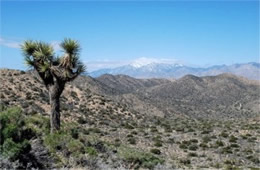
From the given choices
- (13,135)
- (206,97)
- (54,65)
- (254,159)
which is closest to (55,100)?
(54,65)

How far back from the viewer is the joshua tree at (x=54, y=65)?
16.0 m

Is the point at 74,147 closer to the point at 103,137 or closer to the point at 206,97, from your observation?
the point at 103,137

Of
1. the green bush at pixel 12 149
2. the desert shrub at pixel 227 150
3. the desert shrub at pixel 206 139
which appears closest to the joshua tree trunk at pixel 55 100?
the green bush at pixel 12 149

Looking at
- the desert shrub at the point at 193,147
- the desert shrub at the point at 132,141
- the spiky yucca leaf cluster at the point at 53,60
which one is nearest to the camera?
the spiky yucca leaf cluster at the point at 53,60

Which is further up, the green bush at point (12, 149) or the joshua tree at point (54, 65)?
the joshua tree at point (54, 65)

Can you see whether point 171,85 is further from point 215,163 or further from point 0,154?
point 0,154

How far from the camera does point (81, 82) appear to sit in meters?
92.3

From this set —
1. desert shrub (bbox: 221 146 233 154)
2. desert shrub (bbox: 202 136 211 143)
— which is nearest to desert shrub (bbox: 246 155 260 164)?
desert shrub (bbox: 221 146 233 154)

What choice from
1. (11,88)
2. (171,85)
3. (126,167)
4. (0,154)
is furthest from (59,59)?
(171,85)

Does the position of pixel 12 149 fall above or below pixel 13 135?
below

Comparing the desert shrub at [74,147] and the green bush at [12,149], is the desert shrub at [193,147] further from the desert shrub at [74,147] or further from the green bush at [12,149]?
the green bush at [12,149]

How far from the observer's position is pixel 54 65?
1650 cm

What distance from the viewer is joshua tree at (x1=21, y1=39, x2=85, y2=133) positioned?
16.0 meters

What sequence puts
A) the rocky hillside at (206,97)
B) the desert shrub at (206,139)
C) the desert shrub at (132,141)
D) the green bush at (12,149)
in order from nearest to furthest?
the green bush at (12,149) < the desert shrub at (132,141) < the desert shrub at (206,139) < the rocky hillside at (206,97)
